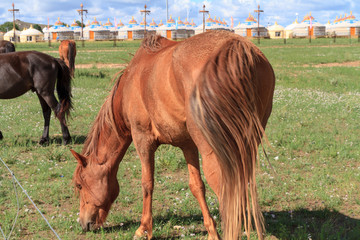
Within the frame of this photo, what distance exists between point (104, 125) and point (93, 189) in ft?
2.11

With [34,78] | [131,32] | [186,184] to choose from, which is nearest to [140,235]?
[186,184]

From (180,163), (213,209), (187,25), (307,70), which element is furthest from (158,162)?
(187,25)

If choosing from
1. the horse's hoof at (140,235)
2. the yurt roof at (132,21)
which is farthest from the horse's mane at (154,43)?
the yurt roof at (132,21)

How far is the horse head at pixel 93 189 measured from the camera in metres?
3.69

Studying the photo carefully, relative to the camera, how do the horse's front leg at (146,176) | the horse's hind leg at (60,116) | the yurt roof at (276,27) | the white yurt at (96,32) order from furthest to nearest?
the yurt roof at (276,27), the white yurt at (96,32), the horse's hind leg at (60,116), the horse's front leg at (146,176)

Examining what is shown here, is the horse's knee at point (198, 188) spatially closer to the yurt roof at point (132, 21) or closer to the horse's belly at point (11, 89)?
the horse's belly at point (11, 89)

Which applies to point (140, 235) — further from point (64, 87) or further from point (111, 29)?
point (111, 29)

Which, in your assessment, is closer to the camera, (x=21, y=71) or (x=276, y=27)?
(x=21, y=71)

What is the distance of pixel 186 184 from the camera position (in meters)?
5.25

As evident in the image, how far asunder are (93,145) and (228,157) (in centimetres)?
190

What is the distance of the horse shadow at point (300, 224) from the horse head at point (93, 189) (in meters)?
0.29

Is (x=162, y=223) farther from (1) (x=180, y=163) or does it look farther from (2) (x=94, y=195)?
(1) (x=180, y=163)

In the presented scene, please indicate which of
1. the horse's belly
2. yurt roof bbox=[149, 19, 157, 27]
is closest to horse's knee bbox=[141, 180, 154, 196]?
the horse's belly

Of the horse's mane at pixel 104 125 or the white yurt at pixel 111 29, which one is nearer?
the horse's mane at pixel 104 125
